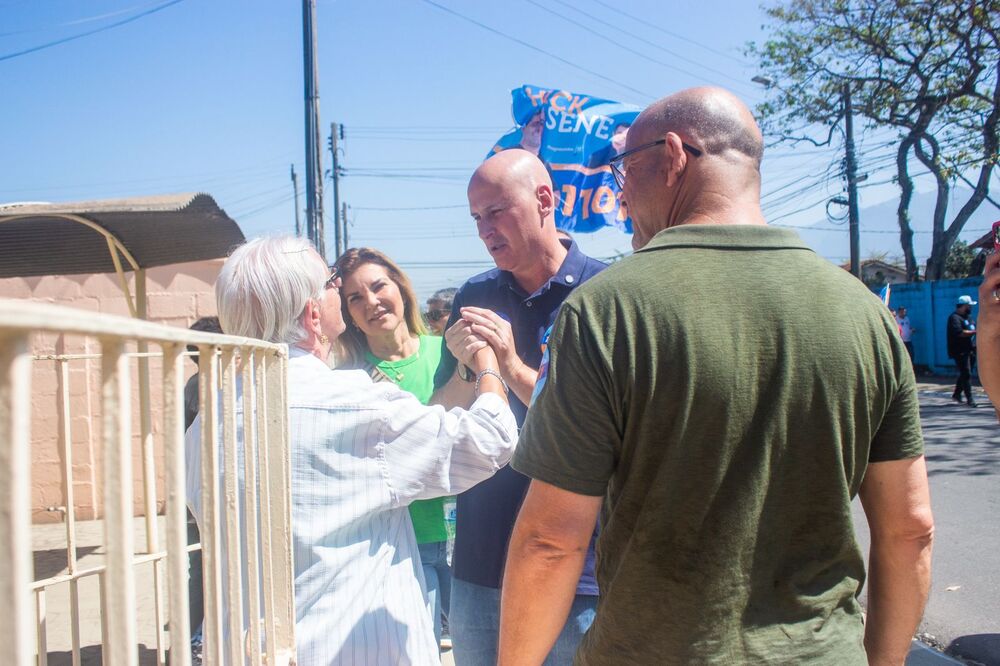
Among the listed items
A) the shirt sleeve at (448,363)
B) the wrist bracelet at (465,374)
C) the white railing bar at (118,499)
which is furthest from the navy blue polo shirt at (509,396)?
the white railing bar at (118,499)

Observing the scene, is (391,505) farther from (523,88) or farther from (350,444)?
(523,88)

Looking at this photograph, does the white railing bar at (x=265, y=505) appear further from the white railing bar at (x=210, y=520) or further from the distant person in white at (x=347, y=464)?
the white railing bar at (x=210, y=520)

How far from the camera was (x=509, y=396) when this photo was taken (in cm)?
246

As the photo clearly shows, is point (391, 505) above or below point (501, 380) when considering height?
below

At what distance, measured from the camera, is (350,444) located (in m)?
1.77

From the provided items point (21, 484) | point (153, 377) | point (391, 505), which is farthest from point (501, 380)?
point (153, 377)

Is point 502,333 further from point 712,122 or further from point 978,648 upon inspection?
point 978,648

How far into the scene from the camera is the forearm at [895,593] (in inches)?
56.2

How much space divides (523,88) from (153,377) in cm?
454

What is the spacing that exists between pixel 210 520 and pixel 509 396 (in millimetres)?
1483

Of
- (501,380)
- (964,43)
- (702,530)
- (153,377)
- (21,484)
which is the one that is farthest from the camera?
(964,43)

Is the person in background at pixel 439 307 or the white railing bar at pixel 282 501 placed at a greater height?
the person in background at pixel 439 307

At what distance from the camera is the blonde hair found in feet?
9.48

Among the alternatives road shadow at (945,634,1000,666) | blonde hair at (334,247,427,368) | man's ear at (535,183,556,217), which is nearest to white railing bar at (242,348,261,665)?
man's ear at (535,183,556,217)
